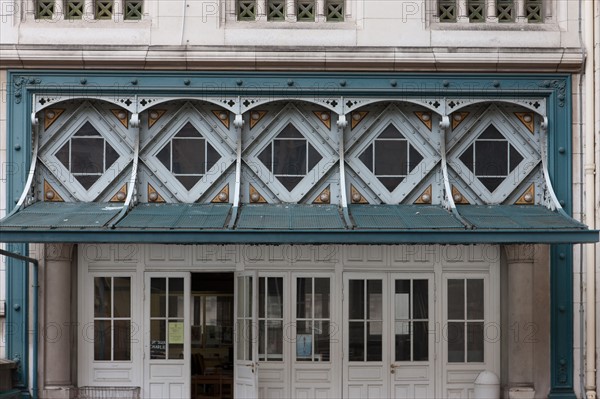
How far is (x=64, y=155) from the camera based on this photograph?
46.5ft

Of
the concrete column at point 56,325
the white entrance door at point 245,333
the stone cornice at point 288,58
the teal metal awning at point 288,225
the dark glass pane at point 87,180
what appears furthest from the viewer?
the dark glass pane at point 87,180

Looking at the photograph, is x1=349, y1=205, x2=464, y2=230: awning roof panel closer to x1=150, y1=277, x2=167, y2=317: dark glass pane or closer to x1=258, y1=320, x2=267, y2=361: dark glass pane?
x1=258, y1=320, x2=267, y2=361: dark glass pane

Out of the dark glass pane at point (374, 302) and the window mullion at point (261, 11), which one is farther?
the dark glass pane at point (374, 302)

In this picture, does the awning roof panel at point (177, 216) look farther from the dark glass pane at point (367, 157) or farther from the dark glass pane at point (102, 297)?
the dark glass pane at point (367, 157)

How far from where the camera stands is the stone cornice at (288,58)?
45.4 ft

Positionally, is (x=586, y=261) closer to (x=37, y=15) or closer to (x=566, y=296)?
(x=566, y=296)

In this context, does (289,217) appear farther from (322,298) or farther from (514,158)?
(514,158)

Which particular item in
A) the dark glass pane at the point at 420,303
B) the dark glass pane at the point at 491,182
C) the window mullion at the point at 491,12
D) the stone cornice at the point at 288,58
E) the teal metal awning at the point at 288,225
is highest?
the window mullion at the point at 491,12

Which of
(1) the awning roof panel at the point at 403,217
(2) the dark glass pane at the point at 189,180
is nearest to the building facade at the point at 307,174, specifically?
(2) the dark glass pane at the point at 189,180

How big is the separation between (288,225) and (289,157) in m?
1.88

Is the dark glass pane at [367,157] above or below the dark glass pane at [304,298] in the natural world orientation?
above

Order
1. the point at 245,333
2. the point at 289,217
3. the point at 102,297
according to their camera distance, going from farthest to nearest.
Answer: the point at 102,297, the point at 245,333, the point at 289,217

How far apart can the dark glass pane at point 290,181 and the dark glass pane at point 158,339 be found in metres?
2.80

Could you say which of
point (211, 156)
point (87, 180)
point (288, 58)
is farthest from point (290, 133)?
point (87, 180)
